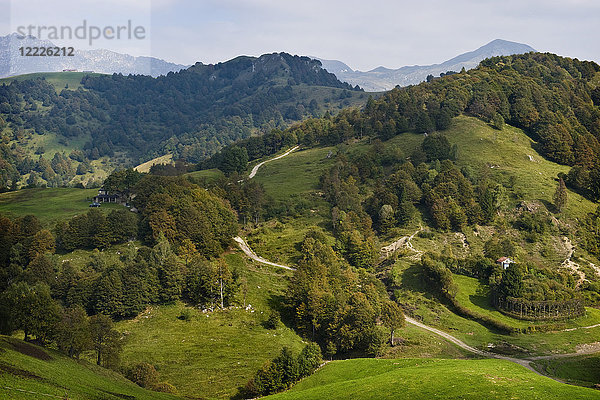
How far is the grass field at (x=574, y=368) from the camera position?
66688 mm

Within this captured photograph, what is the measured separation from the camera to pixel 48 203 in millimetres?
A: 136125

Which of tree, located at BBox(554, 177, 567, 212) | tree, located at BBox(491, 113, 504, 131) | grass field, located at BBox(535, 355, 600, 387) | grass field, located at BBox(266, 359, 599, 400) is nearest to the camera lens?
grass field, located at BBox(266, 359, 599, 400)

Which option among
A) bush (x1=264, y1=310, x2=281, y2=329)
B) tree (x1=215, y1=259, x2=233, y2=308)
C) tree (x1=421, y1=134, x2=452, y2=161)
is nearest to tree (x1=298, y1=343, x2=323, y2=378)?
bush (x1=264, y1=310, x2=281, y2=329)

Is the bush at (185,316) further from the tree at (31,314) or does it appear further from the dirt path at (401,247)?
the dirt path at (401,247)

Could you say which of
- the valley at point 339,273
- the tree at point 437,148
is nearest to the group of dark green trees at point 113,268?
the valley at point 339,273

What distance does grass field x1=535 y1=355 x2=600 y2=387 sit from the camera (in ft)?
219

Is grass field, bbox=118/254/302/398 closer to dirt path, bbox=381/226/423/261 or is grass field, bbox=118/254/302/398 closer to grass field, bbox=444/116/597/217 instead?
dirt path, bbox=381/226/423/261

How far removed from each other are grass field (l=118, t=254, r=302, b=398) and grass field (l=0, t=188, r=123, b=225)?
5858cm

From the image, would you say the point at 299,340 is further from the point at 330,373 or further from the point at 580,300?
the point at 580,300

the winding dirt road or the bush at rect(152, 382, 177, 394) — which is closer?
the bush at rect(152, 382, 177, 394)

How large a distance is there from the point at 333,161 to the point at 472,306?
87746 mm

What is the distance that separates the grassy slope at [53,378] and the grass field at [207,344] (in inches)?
443

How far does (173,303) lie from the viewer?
277ft

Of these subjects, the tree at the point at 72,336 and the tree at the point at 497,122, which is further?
the tree at the point at 497,122
